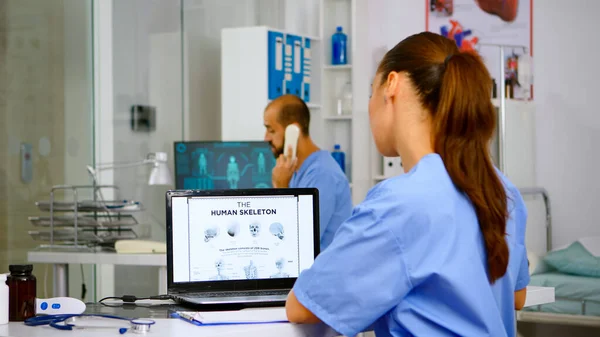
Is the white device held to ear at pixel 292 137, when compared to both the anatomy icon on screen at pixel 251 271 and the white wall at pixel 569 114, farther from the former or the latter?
the white wall at pixel 569 114

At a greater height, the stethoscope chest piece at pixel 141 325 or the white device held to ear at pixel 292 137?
the white device held to ear at pixel 292 137

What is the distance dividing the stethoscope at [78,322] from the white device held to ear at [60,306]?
2 centimetres

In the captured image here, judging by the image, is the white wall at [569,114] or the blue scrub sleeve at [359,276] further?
the white wall at [569,114]

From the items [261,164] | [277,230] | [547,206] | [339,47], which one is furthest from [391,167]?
[277,230]

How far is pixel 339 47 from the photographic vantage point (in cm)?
604

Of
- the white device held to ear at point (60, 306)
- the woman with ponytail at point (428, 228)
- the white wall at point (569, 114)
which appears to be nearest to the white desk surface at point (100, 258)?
the white device held to ear at point (60, 306)

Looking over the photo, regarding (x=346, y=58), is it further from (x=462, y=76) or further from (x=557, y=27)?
(x=462, y=76)

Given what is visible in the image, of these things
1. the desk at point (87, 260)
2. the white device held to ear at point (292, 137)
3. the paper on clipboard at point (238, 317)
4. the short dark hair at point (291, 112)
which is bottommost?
the desk at point (87, 260)

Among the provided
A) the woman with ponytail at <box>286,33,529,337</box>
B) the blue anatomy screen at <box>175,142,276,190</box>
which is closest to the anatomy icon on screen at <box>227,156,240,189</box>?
the blue anatomy screen at <box>175,142,276,190</box>

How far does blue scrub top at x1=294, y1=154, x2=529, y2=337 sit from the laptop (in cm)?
61

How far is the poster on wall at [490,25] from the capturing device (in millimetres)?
5996

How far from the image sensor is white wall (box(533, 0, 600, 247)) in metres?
5.81

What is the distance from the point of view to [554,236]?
5898 mm

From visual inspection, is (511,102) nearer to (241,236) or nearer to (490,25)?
(490,25)
